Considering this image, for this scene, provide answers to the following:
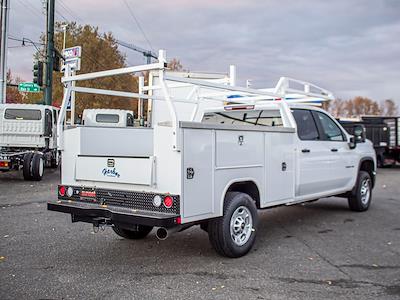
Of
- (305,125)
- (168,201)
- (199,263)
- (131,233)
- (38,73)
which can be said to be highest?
(38,73)

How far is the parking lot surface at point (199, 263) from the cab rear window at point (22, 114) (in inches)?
285

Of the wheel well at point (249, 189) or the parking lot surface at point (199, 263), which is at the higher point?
the wheel well at point (249, 189)

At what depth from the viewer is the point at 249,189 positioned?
5.93 m

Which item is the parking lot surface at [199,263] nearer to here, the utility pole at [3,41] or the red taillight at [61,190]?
the red taillight at [61,190]

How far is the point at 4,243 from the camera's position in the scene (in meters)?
6.29

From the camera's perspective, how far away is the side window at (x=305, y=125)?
23.1ft

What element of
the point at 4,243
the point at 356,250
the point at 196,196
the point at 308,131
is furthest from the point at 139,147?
the point at 356,250

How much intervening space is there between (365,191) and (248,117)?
10.7 feet

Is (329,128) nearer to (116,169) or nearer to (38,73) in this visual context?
(116,169)

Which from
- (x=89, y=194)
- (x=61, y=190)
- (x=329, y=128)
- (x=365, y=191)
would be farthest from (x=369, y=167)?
(x=61, y=190)

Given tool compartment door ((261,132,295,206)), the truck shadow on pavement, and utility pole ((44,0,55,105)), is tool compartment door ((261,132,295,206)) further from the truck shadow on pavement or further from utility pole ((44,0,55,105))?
utility pole ((44,0,55,105))

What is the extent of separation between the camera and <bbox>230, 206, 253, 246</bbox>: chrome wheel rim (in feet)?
18.1

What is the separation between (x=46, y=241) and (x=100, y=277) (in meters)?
1.92

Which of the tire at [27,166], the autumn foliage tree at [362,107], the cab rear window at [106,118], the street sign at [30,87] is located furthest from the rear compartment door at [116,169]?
the autumn foliage tree at [362,107]
